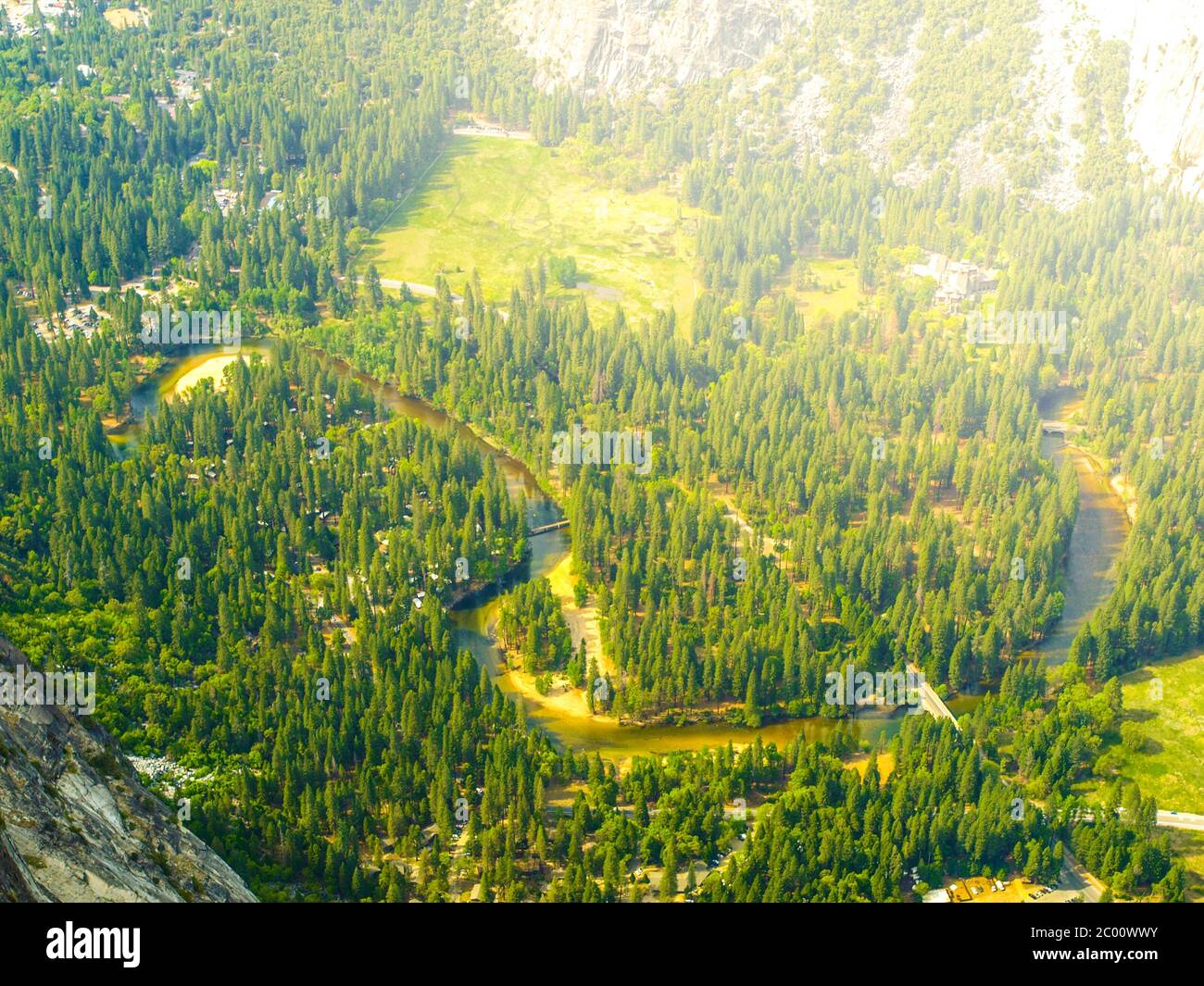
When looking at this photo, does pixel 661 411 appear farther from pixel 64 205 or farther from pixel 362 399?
pixel 64 205

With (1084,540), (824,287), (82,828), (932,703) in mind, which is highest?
(824,287)

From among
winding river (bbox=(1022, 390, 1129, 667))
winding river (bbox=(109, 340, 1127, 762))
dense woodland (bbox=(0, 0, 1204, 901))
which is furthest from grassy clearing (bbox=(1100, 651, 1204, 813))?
winding river (bbox=(109, 340, 1127, 762))

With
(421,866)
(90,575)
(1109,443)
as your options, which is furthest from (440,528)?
(1109,443)

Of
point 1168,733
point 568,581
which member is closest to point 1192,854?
point 1168,733

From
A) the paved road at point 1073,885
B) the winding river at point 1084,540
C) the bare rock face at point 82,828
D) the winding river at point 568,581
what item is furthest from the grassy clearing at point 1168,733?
the bare rock face at point 82,828

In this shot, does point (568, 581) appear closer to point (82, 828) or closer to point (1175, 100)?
point (82, 828)

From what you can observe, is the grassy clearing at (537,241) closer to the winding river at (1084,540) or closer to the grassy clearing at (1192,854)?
the winding river at (1084,540)
